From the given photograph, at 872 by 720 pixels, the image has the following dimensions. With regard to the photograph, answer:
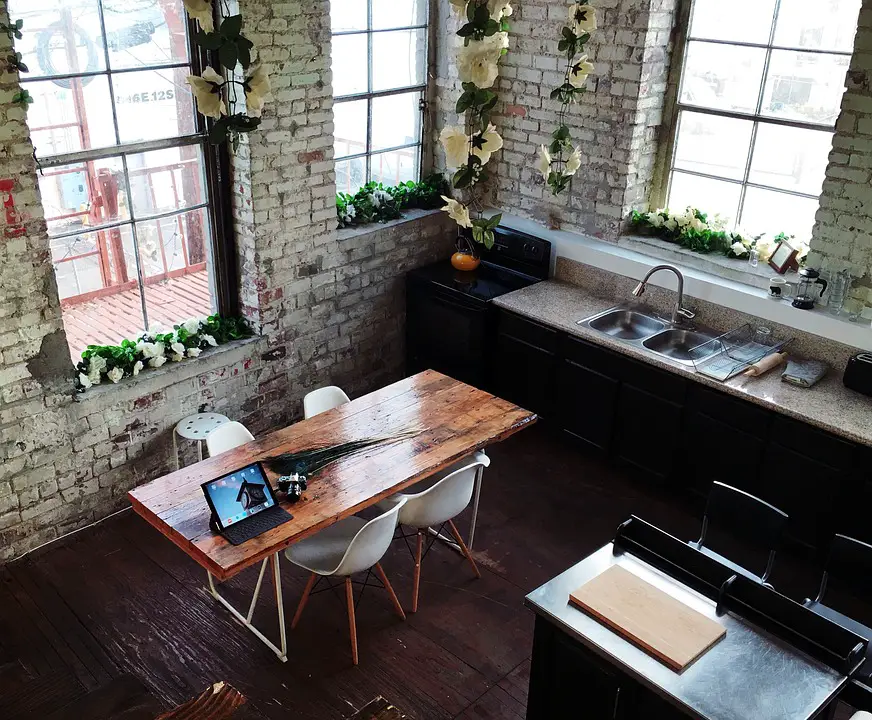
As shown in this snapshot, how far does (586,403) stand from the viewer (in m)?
5.77

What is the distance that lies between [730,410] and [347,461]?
2.20 m

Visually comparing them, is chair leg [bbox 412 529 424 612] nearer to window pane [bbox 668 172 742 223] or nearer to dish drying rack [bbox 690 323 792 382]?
dish drying rack [bbox 690 323 792 382]

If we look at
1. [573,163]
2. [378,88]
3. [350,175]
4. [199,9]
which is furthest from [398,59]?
[199,9]

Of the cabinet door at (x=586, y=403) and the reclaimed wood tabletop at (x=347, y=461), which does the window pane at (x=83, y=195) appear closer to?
the reclaimed wood tabletop at (x=347, y=461)

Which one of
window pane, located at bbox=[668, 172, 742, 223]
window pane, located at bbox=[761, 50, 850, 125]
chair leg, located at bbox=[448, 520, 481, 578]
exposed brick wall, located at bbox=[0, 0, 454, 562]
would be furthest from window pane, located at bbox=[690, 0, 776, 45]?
chair leg, located at bbox=[448, 520, 481, 578]

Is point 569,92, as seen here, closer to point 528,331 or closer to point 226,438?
point 528,331

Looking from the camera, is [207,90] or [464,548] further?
[464,548]

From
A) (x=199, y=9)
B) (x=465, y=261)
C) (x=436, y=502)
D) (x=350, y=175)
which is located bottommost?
(x=436, y=502)

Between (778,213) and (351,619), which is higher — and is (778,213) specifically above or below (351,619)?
above

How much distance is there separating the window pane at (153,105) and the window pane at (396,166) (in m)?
1.52

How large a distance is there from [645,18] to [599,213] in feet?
4.11

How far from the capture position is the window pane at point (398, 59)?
599 cm

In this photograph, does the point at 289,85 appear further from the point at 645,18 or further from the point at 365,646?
the point at 365,646

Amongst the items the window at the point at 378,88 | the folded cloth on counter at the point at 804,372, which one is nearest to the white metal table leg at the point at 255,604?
the window at the point at 378,88
